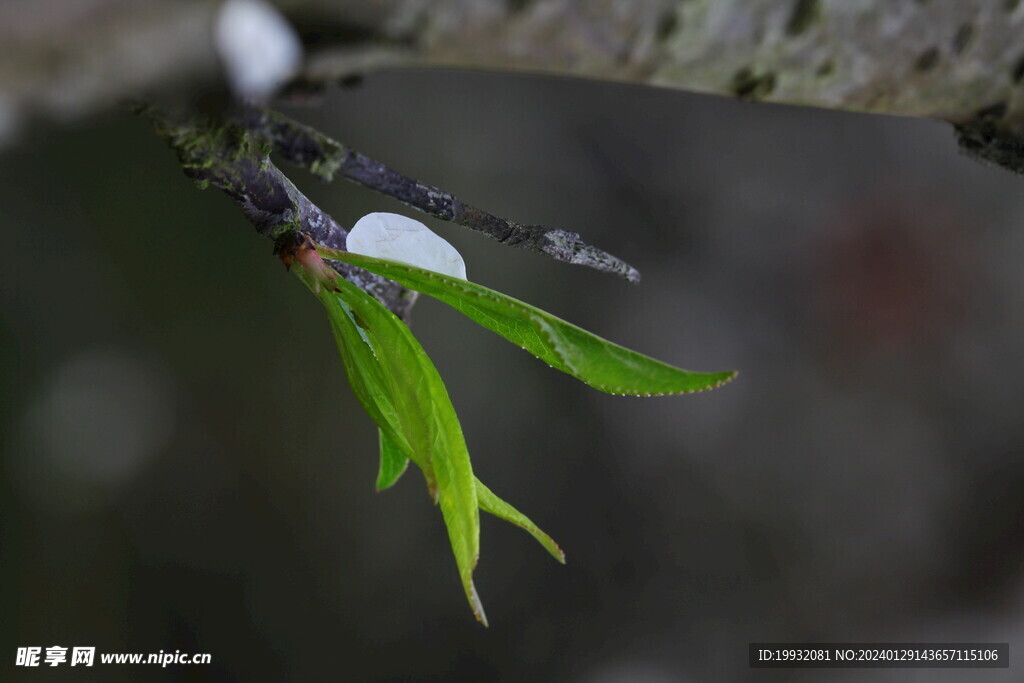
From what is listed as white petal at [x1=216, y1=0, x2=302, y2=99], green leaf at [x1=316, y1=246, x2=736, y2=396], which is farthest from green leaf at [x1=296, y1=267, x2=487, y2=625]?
white petal at [x1=216, y1=0, x2=302, y2=99]

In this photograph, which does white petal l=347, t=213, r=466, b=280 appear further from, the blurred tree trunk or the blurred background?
the blurred background

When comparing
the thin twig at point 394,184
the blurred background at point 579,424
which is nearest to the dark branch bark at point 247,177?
the thin twig at point 394,184

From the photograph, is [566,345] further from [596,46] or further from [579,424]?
[579,424]

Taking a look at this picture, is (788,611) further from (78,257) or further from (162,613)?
(78,257)

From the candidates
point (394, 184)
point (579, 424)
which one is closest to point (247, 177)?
point (394, 184)

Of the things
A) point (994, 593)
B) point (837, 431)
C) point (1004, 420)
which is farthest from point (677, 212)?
point (994, 593)

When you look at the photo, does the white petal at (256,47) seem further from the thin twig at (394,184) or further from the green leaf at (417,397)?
the green leaf at (417,397)
